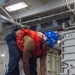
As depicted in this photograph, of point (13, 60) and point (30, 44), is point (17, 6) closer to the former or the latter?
point (13, 60)

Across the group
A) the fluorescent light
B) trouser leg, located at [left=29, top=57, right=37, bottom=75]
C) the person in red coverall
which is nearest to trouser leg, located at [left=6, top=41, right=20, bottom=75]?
the person in red coverall

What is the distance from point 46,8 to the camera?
5.10m

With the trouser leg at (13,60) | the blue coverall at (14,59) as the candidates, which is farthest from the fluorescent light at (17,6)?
the trouser leg at (13,60)

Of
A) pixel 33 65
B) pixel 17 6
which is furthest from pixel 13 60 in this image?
pixel 17 6

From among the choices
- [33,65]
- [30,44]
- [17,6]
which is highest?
[17,6]

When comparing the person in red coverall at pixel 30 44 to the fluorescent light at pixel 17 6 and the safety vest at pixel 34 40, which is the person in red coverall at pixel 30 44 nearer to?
the safety vest at pixel 34 40

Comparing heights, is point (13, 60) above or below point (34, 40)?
below

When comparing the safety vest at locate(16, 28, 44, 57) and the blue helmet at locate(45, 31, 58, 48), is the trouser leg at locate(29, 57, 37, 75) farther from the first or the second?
the blue helmet at locate(45, 31, 58, 48)

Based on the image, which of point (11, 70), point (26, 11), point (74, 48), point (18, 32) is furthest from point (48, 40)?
point (26, 11)

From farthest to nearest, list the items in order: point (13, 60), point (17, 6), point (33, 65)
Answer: point (17, 6) < point (33, 65) < point (13, 60)

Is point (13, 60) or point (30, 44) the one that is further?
point (13, 60)

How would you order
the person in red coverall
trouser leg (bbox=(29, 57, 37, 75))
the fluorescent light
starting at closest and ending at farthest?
the person in red coverall
trouser leg (bbox=(29, 57, 37, 75))
the fluorescent light

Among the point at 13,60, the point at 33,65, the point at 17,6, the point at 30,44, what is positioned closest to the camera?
the point at 30,44

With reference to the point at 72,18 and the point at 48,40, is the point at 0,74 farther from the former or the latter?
the point at 48,40
